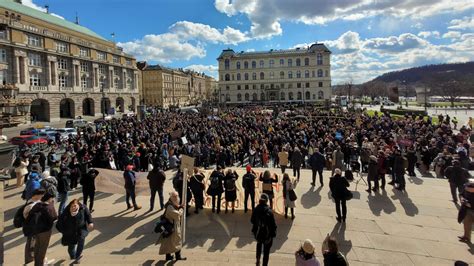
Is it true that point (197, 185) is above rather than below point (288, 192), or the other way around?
above

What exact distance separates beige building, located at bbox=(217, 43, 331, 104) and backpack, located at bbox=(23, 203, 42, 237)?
88.6 metres

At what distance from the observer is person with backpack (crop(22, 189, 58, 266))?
217 inches

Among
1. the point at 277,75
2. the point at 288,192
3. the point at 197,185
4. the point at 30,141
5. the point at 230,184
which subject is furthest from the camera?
the point at 277,75

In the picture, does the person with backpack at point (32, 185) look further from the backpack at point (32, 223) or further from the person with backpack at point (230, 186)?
the person with backpack at point (230, 186)

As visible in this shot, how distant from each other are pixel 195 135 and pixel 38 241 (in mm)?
15269

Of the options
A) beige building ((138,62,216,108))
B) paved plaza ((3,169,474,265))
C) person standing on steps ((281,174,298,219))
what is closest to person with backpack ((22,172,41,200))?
paved plaza ((3,169,474,265))

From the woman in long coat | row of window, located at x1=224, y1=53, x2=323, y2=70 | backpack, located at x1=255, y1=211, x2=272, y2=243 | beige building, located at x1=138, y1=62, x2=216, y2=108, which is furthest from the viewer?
beige building, located at x1=138, y1=62, x2=216, y2=108

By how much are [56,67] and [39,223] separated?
185ft

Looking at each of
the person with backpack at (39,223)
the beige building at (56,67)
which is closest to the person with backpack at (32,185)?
the person with backpack at (39,223)

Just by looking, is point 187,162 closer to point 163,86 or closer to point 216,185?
point 216,185

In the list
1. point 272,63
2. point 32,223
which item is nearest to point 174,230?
point 32,223

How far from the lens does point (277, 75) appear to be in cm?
9719

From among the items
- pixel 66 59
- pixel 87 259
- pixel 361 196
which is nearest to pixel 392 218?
pixel 361 196

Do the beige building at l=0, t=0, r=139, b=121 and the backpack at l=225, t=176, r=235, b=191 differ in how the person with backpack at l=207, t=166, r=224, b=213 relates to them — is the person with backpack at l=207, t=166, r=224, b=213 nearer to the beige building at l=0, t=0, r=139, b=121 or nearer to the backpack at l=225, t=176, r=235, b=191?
the backpack at l=225, t=176, r=235, b=191
